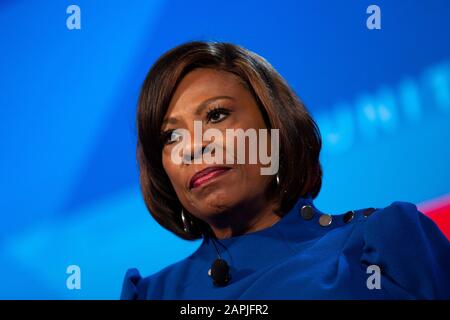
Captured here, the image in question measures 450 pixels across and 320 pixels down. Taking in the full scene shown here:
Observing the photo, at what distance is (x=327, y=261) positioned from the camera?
1.42 meters

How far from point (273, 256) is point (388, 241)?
0.30m

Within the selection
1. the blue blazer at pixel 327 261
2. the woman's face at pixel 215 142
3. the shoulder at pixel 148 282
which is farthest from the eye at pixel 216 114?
the shoulder at pixel 148 282

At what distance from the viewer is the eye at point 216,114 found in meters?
1.58

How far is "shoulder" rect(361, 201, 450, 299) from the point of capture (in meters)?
1.31

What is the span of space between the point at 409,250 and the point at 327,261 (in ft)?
0.59

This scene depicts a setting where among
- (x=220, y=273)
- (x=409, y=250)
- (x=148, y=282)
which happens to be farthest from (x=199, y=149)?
(x=409, y=250)

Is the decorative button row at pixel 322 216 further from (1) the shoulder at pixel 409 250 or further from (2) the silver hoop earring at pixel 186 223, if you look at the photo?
(2) the silver hoop earring at pixel 186 223

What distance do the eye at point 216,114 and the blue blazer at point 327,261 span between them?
0.86ft

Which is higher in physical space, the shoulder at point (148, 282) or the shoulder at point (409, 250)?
the shoulder at point (409, 250)
